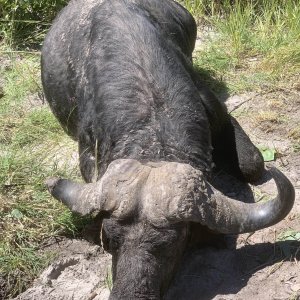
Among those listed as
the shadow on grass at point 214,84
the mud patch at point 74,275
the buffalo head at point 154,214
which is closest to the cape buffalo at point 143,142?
the buffalo head at point 154,214

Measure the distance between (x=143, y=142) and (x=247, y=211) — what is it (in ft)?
2.71

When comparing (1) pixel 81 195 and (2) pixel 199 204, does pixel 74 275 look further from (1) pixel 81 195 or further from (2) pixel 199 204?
(2) pixel 199 204

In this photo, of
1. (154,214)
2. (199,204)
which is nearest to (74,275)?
(154,214)

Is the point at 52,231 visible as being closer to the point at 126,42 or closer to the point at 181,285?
the point at 181,285

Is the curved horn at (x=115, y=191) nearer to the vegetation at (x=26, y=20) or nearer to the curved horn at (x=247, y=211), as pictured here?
the curved horn at (x=247, y=211)

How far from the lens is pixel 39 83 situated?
7594 mm

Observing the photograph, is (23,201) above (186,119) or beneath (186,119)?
beneath

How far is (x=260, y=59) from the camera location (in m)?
7.62

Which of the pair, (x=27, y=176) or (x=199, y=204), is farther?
(x=27, y=176)

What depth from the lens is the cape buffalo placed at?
13.6 ft

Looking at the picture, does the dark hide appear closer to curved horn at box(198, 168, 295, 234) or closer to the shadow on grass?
curved horn at box(198, 168, 295, 234)

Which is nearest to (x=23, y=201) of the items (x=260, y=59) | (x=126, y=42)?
(x=126, y=42)

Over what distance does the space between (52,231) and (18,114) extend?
2.03m

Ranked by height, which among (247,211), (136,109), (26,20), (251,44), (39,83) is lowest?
(39,83)
